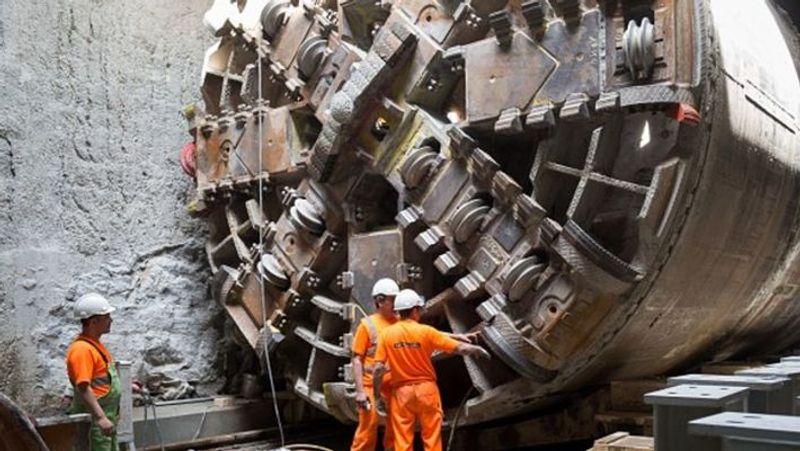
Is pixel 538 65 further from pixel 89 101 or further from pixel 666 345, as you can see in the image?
pixel 89 101

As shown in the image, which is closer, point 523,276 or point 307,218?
point 523,276

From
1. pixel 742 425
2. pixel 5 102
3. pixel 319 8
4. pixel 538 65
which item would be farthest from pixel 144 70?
pixel 742 425

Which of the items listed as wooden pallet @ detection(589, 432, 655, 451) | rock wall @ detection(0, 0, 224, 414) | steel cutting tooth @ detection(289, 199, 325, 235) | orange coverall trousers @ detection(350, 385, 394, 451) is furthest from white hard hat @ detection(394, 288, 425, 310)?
rock wall @ detection(0, 0, 224, 414)

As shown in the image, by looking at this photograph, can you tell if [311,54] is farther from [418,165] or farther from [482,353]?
[482,353]

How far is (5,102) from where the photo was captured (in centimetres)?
657

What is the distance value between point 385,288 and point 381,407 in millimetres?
844

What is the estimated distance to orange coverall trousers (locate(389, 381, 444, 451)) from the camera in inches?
208

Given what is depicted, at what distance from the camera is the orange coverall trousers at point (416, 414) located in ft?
17.3

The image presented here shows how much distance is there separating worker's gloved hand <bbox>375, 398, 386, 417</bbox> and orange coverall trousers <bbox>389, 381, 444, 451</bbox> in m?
0.17

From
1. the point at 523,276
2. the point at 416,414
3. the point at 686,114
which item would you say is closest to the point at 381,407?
the point at 416,414

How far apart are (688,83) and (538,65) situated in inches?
38.2

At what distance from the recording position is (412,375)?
17.6ft

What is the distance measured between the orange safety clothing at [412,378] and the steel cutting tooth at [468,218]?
68 centimetres

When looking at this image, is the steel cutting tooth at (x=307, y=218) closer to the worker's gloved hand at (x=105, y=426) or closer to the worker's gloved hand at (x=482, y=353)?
the worker's gloved hand at (x=482, y=353)
